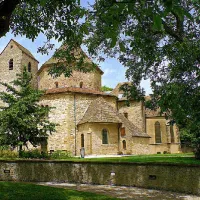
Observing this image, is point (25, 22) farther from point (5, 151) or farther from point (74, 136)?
point (74, 136)

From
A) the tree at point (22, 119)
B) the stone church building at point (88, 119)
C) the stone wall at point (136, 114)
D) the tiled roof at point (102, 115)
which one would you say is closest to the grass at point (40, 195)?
the tree at point (22, 119)

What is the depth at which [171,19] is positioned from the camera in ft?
48.4

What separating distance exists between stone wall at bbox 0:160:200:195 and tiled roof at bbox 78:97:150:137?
575 inches

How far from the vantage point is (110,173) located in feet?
46.5

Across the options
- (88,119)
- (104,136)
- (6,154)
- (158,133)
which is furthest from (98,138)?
(158,133)

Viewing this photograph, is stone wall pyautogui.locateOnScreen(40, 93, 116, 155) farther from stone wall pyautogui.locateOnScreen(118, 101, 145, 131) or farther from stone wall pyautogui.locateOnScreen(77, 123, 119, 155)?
stone wall pyautogui.locateOnScreen(118, 101, 145, 131)

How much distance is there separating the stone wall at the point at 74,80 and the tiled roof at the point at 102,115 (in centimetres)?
365

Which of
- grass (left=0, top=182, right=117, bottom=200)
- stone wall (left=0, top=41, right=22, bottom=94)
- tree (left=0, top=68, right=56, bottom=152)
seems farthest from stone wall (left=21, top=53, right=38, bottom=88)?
grass (left=0, top=182, right=117, bottom=200)

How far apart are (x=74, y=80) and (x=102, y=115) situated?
7.49 m

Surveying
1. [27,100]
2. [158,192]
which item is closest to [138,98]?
[158,192]

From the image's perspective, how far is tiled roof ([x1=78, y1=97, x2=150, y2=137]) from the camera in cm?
3038

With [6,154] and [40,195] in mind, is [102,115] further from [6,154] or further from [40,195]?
[40,195]

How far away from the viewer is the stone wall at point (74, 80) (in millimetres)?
35531

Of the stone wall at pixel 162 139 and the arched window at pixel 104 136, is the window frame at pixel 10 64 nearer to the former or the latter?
the arched window at pixel 104 136
